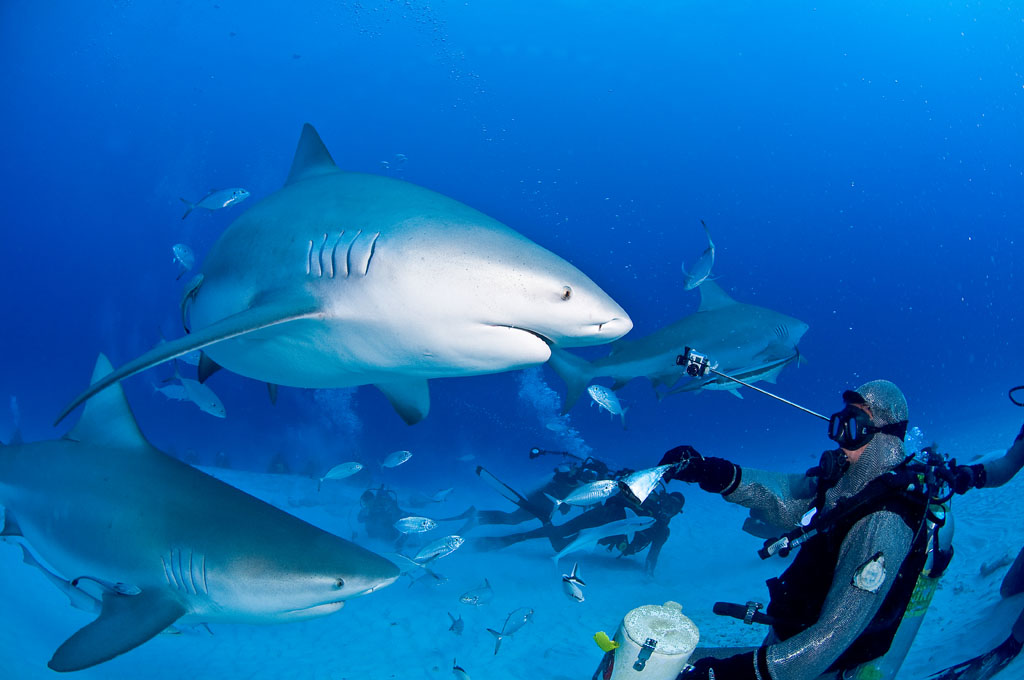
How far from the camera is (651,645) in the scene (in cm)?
189

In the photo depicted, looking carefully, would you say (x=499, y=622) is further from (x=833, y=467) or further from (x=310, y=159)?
(x=310, y=159)

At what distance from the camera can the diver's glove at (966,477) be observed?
306 cm

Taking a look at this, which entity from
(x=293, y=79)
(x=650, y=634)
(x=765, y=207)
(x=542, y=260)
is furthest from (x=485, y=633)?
(x=765, y=207)

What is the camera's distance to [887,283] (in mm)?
97750

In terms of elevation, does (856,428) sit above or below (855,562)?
above

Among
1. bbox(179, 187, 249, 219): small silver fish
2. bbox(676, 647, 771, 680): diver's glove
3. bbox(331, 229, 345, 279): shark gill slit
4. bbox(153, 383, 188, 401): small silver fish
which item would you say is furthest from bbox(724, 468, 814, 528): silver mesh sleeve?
bbox(153, 383, 188, 401): small silver fish

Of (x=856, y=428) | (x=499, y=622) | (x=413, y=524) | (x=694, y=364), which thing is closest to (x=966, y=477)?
(x=856, y=428)

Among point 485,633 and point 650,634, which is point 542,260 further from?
point 485,633

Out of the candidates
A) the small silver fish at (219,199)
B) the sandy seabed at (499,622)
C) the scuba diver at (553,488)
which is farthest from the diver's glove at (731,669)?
the small silver fish at (219,199)

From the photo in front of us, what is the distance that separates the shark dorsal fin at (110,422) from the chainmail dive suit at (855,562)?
3571 mm

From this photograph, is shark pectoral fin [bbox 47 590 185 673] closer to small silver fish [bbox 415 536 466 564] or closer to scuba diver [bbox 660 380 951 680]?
scuba diver [bbox 660 380 951 680]

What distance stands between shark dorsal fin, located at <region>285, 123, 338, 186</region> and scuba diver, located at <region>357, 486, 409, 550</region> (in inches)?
384

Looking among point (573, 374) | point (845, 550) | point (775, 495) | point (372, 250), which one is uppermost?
point (573, 374)

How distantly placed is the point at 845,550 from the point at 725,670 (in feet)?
2.47
